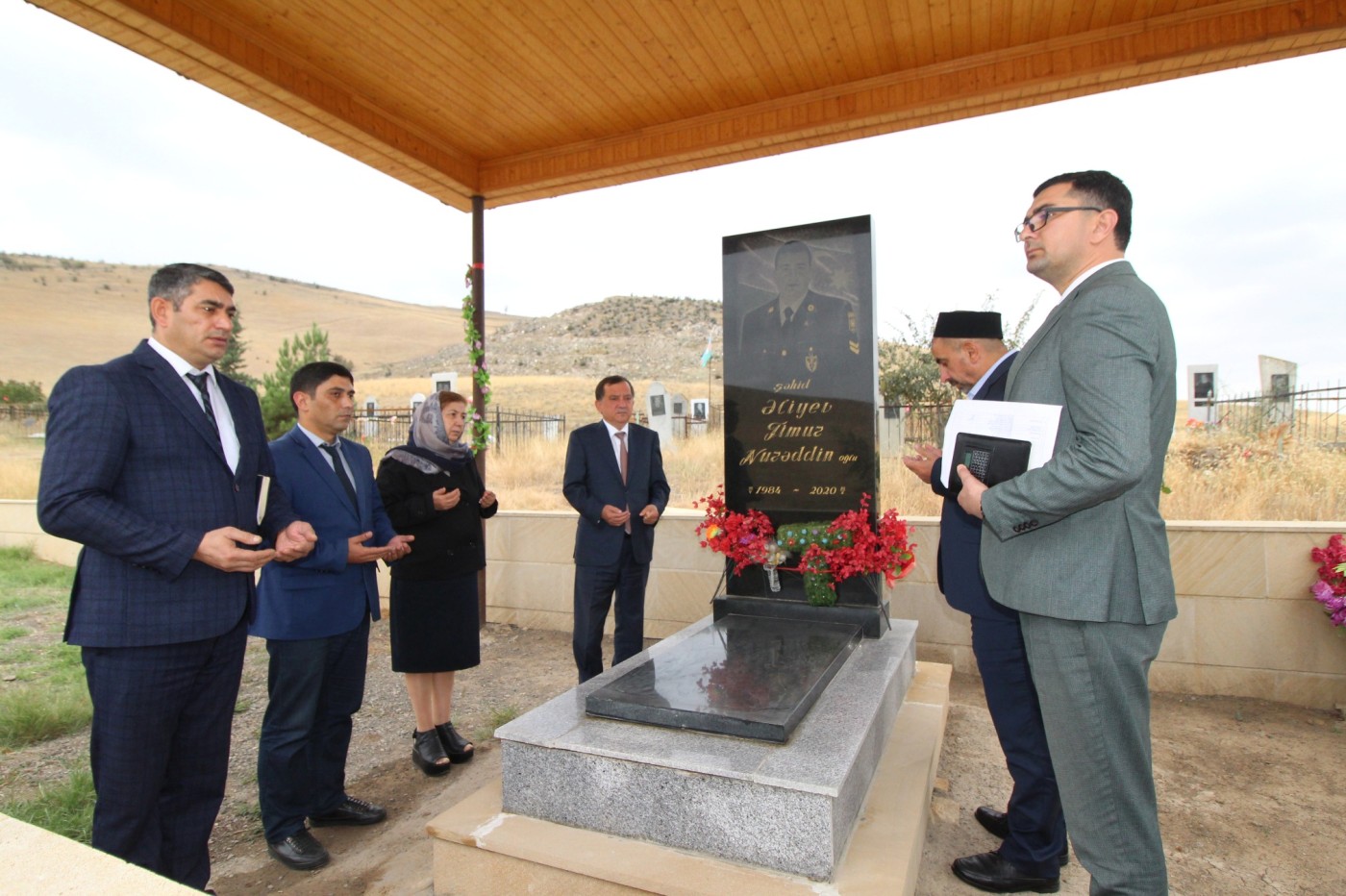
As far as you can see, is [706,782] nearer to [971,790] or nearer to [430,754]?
[971,790]

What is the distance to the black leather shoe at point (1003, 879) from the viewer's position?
2547 millimetres

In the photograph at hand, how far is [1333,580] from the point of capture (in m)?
4.07

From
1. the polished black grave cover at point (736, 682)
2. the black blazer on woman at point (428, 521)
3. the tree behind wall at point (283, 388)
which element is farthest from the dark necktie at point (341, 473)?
the tree behind wall at point (283, 388)

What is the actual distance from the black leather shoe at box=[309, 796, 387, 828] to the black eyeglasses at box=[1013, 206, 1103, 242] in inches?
130

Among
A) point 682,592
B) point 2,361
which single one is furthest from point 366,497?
point 2,361

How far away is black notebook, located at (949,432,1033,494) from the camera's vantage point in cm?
193

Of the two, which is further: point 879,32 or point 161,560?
point 879,32

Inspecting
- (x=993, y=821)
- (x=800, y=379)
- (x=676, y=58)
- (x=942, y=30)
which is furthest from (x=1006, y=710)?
(x=676, y=58)

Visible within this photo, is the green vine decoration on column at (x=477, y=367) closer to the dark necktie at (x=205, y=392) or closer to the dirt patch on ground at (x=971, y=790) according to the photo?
the dirt patch on ground at (x=971, y=790)

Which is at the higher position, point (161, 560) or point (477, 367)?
point (477, 367)

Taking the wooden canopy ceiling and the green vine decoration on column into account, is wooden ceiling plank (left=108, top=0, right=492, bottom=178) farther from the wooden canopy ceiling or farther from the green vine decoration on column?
the green vine decoration on column

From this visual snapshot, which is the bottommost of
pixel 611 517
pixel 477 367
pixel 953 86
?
pixel 611 517

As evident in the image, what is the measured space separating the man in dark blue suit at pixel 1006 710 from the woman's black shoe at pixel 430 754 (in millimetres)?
2386

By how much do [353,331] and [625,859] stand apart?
2962 inches
